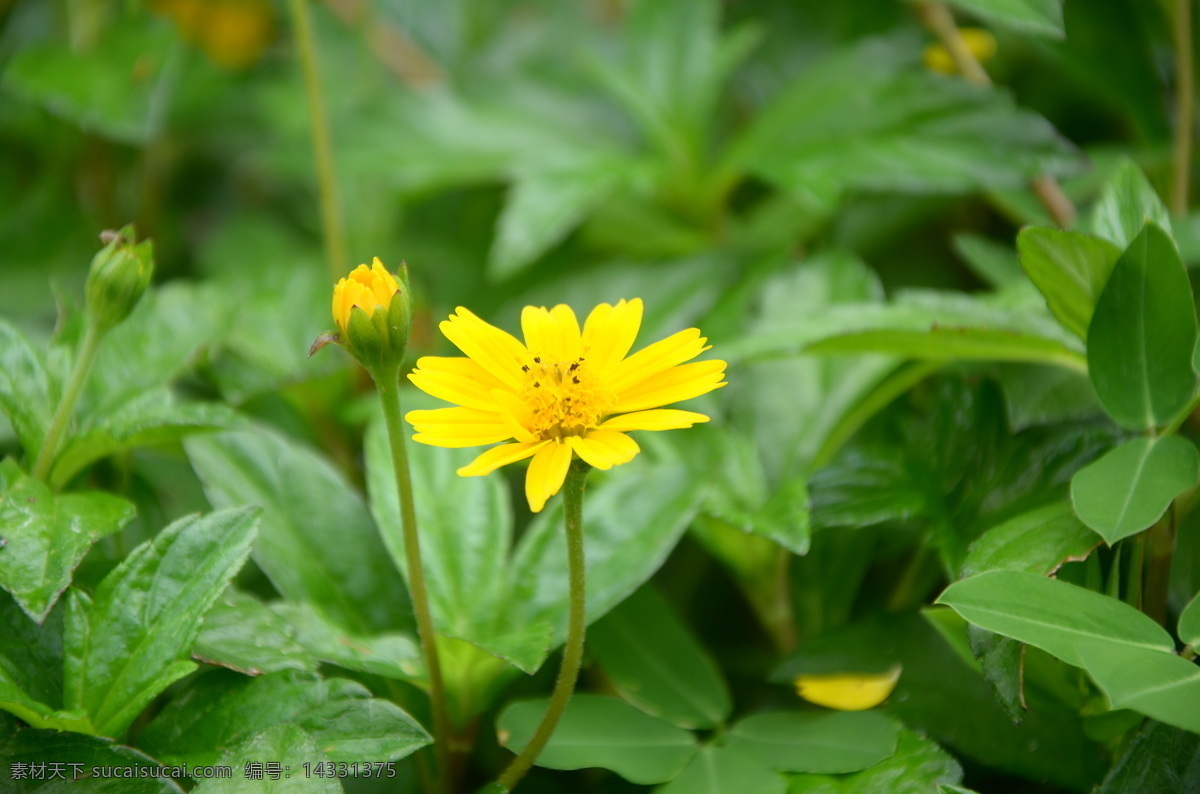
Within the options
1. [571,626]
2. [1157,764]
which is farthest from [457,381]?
[1157,764]

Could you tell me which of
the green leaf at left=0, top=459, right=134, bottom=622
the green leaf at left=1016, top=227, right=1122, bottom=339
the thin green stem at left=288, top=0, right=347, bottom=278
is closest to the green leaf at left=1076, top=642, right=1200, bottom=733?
the green leaf at left=1016, top=227, right=1122, bottom=339

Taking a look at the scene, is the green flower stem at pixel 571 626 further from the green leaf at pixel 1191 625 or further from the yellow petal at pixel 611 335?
the green leaf at pixel 1191 625

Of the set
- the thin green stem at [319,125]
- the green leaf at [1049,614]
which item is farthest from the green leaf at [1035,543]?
the thin green stem at [319,125]

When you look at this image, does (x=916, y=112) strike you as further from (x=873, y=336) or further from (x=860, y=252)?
(x=873, y=336)

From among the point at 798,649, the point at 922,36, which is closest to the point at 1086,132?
the point at 922,36

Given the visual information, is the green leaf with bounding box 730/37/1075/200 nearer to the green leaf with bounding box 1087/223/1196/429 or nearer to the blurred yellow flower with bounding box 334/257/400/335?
the green leaf with bounding box 1087/223/1196/429
